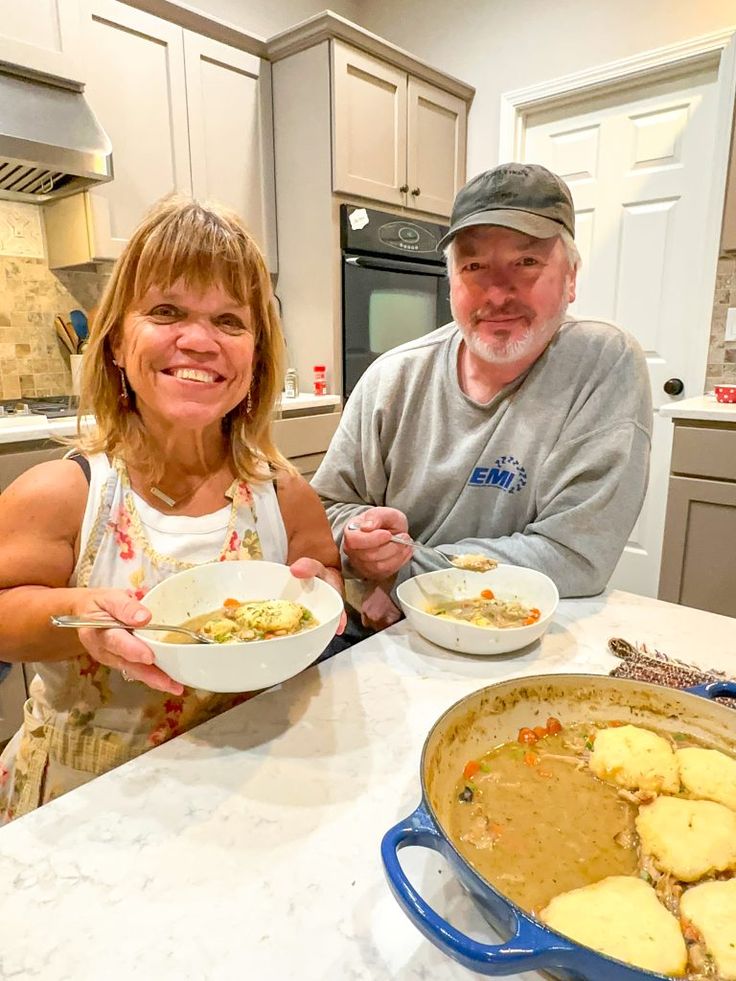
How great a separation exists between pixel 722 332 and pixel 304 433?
73.9 inches

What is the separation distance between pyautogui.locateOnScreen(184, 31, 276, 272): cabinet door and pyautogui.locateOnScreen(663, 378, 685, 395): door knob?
6.39ft

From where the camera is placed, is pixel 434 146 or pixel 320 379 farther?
pixel 434 146

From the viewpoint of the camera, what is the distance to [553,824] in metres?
0.57

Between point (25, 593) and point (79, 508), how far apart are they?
0.13 meters

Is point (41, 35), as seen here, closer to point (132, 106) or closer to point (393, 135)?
point (132, 106)

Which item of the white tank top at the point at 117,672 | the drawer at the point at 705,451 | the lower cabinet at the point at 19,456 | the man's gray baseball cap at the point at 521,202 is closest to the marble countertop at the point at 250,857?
the white tank top at the point at 117,672

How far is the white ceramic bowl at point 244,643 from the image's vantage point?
0.63m

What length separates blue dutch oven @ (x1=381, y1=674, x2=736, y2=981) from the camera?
37 cm

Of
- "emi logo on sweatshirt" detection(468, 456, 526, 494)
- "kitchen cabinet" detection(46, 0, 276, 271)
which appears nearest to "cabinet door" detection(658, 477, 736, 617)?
"emi logo on sweatshirt" detection(468, 456, 526, 494)

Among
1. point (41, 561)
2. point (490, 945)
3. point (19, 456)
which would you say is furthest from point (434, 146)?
point (490, 945)

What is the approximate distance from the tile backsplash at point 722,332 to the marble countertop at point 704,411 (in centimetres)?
47

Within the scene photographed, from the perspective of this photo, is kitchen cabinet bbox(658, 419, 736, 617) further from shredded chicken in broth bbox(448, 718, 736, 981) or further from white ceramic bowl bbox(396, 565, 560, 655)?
shredded chicken in broth bbox(448, 718, 736, 981)

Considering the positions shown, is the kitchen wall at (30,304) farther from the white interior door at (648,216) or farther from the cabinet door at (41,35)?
the white interior door at (648,216)

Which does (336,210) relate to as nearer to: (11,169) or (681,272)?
(11,169)
